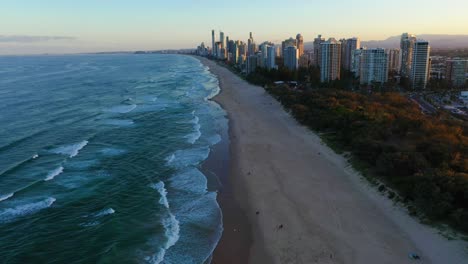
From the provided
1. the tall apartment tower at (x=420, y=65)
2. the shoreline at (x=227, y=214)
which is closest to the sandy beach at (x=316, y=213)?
the shoreline at (x=227, y=214)

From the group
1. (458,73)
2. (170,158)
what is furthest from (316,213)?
(458,73)

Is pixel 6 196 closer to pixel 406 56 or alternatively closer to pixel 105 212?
pixel 105 212

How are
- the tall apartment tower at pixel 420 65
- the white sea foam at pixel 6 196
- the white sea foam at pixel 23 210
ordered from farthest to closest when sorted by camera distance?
the tall apartment tower at pixel 420 65
the white sea foam at pixel 6 196
the white sea foam at pixel 23 210

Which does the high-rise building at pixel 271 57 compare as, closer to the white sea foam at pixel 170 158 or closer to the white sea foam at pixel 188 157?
the white sea foam at pixel 188 157

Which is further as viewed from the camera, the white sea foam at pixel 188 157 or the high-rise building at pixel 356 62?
the high-rise building at pixel 356 62

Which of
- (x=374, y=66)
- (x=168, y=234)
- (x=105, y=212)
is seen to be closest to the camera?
(x=168, y=234)

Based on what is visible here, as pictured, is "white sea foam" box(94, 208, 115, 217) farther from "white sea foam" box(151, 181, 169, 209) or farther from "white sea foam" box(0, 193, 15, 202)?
"white sea foam" box(0, 193, 15, 202)
